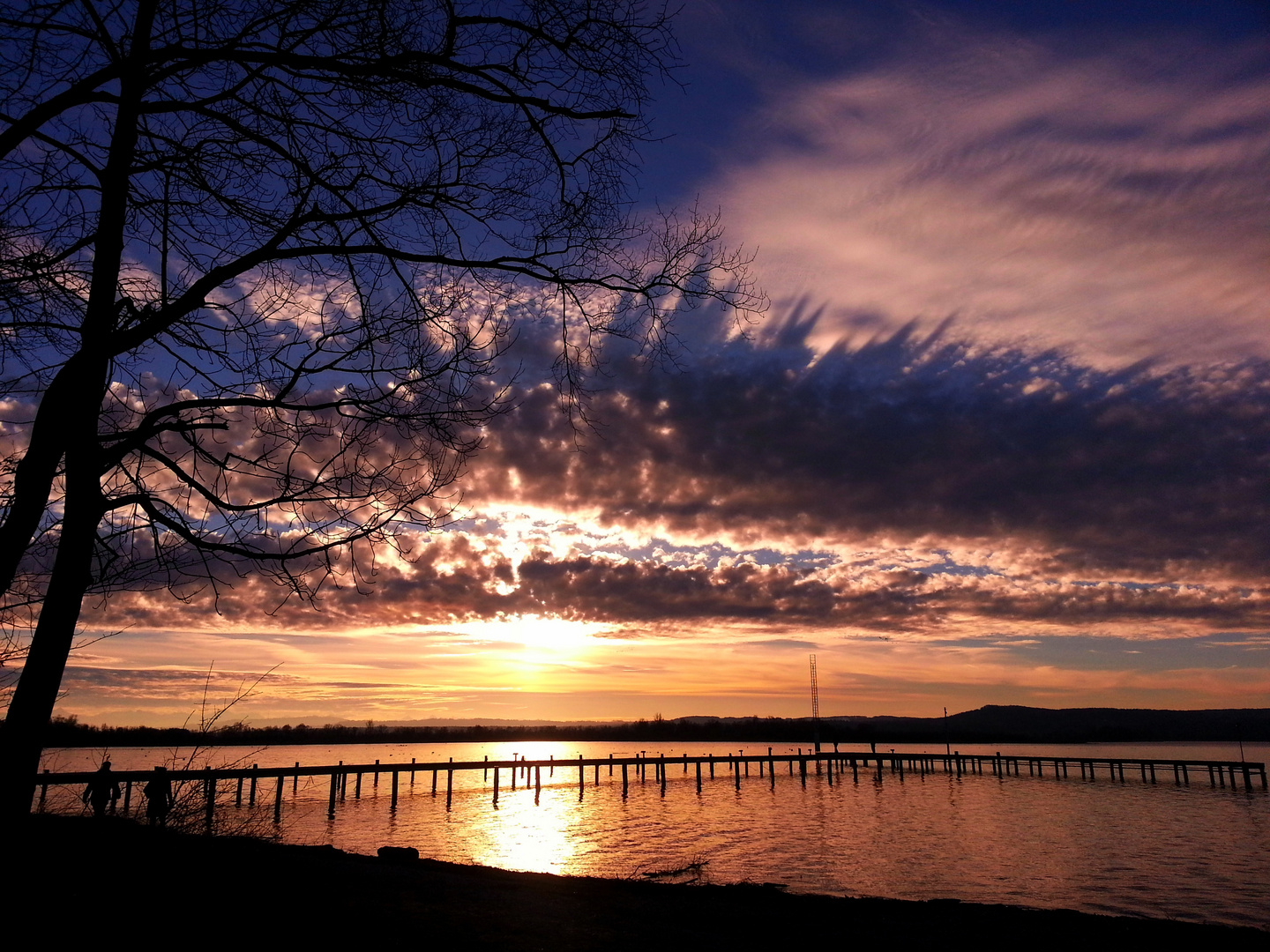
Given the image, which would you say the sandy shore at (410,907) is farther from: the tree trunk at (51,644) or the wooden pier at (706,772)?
the wooden pier at (706,772)

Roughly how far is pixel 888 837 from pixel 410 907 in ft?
95.9

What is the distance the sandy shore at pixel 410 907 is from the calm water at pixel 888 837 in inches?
118

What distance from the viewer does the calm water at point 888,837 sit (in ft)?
74.2

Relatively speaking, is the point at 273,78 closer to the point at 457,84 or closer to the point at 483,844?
the point at 457,84

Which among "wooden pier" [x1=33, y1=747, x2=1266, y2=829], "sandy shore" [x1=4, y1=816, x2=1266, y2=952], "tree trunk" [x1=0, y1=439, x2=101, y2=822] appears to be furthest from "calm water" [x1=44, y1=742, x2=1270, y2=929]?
Answer: "tree trunk" [x1=0, y1=439, x2=101, y2=822]

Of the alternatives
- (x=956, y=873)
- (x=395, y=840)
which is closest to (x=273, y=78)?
(x=956, y=873)

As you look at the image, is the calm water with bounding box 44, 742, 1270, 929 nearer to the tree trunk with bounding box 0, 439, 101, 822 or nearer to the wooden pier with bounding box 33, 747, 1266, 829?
the wooden pier with bounding box 33, 747, 1266, 829

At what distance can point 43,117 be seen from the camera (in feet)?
14.8

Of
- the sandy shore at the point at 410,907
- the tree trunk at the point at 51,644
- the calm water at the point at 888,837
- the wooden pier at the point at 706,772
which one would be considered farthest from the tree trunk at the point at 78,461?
the wooden pier at the point at 706,772

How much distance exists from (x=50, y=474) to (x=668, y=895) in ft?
41.0

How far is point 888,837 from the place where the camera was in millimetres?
33750

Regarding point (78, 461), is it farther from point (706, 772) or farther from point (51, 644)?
point (706, 772)

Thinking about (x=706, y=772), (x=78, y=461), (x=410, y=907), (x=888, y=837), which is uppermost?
(x=78, y=461)

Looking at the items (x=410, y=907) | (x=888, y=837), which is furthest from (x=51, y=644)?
(x=888, y=837)
